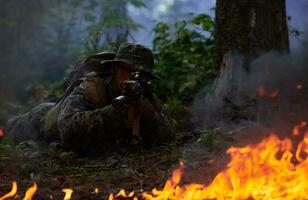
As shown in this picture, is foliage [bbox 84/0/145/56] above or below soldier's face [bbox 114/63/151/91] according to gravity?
above

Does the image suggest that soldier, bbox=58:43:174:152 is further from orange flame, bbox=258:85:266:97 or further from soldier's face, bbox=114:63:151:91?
orange flame, bbox=258:85:266:97

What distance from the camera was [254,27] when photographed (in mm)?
6832

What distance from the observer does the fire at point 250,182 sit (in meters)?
3.89

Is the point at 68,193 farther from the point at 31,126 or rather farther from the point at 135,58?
the point at 31,126

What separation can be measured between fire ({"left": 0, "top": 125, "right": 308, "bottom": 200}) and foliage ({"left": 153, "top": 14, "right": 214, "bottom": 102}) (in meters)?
2.96

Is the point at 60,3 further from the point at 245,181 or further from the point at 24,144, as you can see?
the point at 245,181

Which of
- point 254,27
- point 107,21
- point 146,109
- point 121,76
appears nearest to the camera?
point 121,76

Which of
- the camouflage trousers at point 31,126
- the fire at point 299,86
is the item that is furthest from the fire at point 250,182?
the camouflage trousers at point 31,126

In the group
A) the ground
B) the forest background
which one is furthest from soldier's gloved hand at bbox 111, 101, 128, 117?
the forest background

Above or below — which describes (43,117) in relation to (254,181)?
above

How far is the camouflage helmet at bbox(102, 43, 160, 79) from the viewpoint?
18.4 ft

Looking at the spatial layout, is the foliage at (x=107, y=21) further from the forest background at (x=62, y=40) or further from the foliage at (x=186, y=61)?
the foliage at (x=186, y=61)

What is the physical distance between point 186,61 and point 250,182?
4887 mm

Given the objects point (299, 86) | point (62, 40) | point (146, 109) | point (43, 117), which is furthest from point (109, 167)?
point (62, 40)
